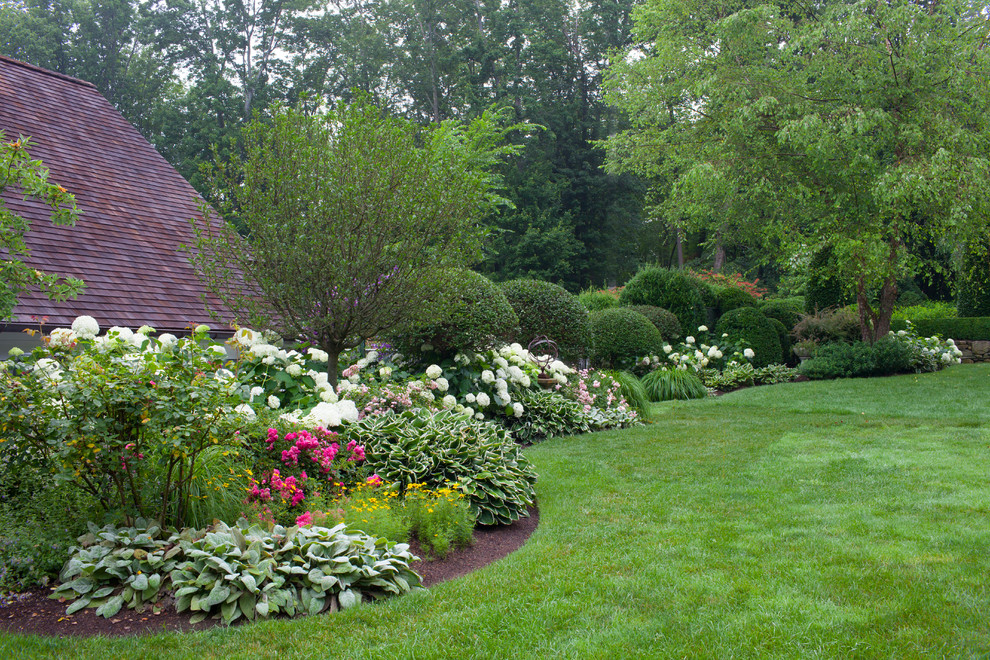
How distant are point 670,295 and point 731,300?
84.1 inches

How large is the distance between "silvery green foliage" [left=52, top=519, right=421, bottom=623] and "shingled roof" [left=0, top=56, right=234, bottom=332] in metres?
3.70

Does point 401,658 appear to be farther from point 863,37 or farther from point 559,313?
point 863,37

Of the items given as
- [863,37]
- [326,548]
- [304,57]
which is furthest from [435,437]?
[304,57]

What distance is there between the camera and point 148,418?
3.34 metres

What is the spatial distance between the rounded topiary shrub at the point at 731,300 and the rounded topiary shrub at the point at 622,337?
413 cm

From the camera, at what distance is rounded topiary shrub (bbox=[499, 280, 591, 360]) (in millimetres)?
10508

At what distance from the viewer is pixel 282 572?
134 inches

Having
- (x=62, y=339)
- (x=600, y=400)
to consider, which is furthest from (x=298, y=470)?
(x=600, y=400)

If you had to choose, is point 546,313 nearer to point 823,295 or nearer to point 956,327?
point 823,295

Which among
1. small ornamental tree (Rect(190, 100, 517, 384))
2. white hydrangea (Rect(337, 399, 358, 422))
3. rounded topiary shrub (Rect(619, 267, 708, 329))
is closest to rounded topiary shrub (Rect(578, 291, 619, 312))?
rounded topiary shrub (Rect(619, 267, 708, 329))

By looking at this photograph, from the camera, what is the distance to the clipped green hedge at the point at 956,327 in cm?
1662

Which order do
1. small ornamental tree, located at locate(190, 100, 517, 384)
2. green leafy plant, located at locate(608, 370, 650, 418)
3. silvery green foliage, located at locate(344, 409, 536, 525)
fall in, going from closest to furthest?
silvery green foliage, located at locate(344, 409, 536, 525)
small ornamental tree, located at locate(190, 100, 517, 384)
green leafy plant, located at locate(608, 370, 650, 418)

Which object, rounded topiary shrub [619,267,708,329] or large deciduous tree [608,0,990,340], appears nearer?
large deciduous tree [608,0,990,340]

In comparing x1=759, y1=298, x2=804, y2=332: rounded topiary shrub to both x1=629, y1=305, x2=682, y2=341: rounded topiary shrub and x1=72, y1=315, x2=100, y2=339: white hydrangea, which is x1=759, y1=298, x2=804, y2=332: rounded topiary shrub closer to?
x1=629, y1=305, x2=682, y2=341: rounded topiary shrub
